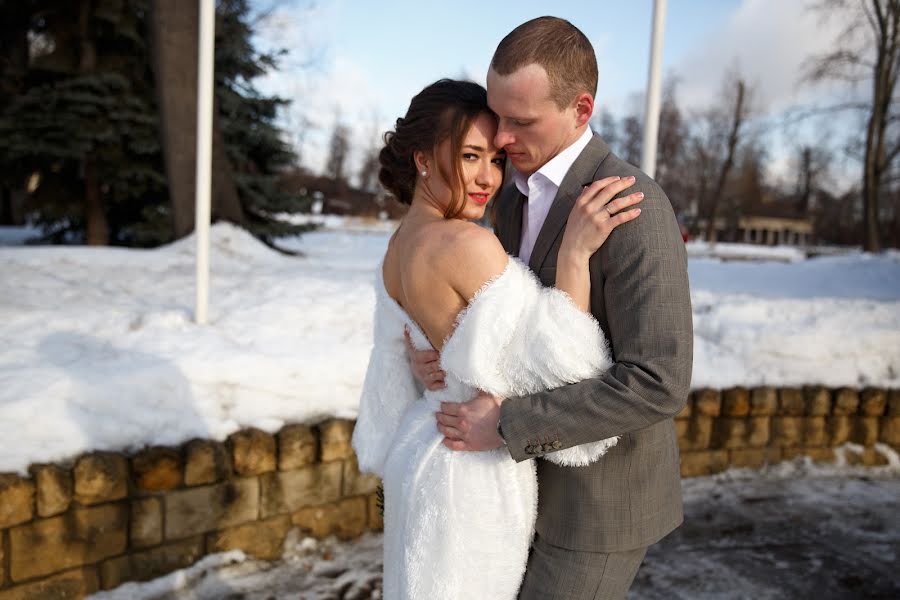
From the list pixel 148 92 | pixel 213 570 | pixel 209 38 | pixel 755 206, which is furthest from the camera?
pixel 755 206

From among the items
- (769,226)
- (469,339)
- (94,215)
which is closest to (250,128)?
(94,215)

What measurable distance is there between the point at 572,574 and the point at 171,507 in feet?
7.41

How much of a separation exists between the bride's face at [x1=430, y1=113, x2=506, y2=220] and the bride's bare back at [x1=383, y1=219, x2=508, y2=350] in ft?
0.33

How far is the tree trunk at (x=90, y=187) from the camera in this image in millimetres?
11070

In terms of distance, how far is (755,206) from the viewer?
55.5 meters

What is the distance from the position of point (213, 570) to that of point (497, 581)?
2.24 metres

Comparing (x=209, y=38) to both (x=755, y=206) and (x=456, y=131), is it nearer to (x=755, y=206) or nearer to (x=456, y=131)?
(x=456, y=131)

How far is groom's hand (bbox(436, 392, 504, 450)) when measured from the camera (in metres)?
1.59

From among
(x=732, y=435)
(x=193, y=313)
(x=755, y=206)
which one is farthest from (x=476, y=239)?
(x=755, y=206)

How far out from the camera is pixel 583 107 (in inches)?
65.5

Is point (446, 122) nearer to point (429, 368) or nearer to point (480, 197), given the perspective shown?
point (480, 197)

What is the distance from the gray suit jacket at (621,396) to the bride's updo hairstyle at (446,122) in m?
0.26

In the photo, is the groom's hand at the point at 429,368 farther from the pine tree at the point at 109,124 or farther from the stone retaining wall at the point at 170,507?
the pine tree at the point at 109,124

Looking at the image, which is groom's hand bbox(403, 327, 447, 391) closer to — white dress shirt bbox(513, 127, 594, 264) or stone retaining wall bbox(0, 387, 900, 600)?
white dress shirt bbox(513, 127, 594, 264)
